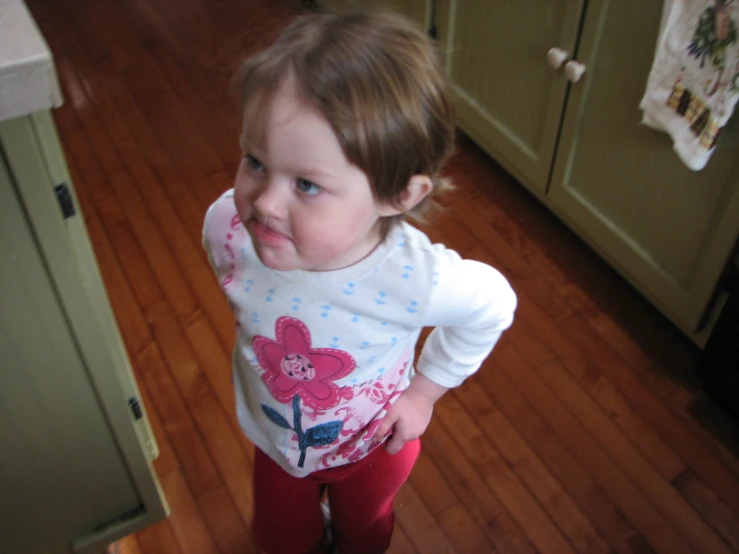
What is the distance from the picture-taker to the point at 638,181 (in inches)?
55.0

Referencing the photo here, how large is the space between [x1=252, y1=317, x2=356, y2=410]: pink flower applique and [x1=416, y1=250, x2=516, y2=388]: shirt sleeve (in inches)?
4.2

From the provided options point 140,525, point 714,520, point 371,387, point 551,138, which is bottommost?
point 714,520

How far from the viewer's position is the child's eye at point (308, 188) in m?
0.61

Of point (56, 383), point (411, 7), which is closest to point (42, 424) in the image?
point (56, 383)

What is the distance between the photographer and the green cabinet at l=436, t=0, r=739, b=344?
1.27 metres

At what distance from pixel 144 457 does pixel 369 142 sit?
0.62 meters

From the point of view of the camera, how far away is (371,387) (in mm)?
813

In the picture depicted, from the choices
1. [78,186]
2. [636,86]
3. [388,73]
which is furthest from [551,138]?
[78,186]

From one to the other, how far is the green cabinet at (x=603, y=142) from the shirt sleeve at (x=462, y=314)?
66 cm

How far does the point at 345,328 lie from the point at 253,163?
20 centimetres

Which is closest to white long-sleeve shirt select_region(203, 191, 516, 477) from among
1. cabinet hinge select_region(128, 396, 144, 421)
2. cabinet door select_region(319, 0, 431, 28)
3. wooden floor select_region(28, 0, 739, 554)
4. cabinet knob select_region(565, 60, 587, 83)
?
cabinet hinge select_region(128, 396, 144, 421)

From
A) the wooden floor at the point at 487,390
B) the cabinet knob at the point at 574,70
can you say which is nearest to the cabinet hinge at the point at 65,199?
the wooden floor at the point at 487,390

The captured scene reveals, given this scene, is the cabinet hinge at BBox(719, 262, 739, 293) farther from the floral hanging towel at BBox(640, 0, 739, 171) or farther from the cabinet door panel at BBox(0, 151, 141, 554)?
the cabinet door panel at BBox(0, 151, 141, 554)

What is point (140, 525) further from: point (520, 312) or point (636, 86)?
point (636, 86)
